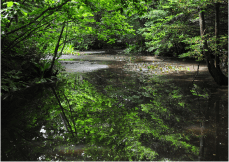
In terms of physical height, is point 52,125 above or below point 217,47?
below

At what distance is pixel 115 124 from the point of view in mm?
4586

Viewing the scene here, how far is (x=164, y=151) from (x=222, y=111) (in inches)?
113

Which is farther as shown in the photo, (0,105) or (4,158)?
(0,105)

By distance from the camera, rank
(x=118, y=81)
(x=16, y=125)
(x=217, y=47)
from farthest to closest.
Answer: (x=118, y=81), (x=217, y=47), (x=16, y=125)

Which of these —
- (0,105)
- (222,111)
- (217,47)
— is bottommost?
(222,111)

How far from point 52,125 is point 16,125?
2.73ft

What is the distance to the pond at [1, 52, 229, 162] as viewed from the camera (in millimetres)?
3322

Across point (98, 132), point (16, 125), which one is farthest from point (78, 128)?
point (16, 125)

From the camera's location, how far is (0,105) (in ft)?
18.7

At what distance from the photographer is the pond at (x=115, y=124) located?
332cm

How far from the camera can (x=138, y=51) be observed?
26.2 metres

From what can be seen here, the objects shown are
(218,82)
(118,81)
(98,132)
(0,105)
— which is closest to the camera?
(98,132)

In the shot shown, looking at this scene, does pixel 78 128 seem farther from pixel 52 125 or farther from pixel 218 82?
pixel 218 82

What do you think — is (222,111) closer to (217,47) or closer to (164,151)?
(164,151)
